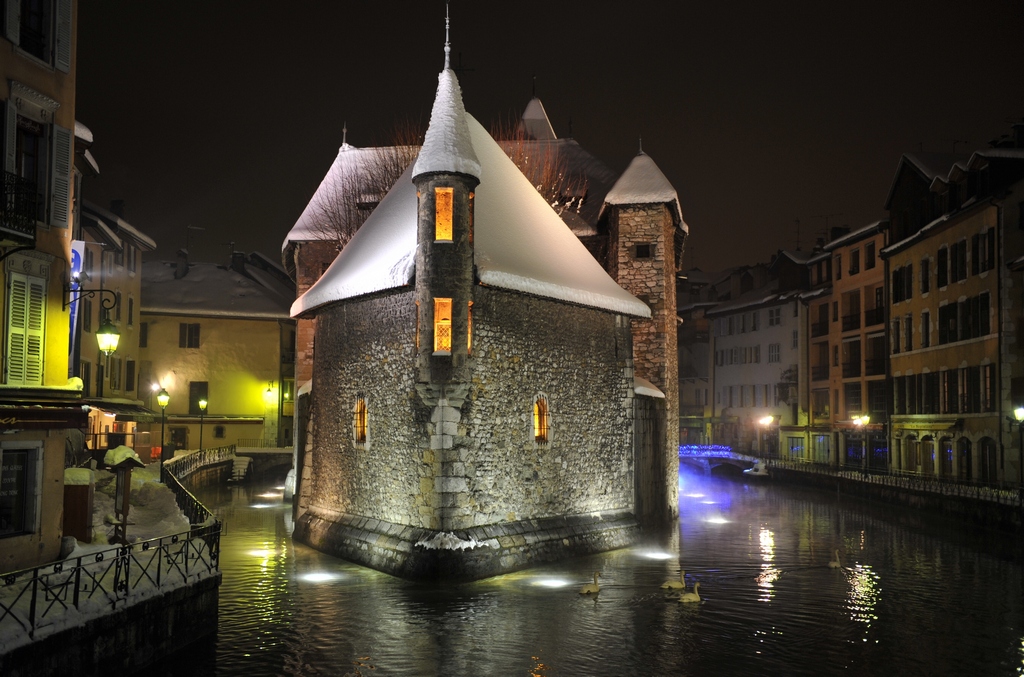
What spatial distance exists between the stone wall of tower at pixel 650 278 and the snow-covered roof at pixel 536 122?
669 inches

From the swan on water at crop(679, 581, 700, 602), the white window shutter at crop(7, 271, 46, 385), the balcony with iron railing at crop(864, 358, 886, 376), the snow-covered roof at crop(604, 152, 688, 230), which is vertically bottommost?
the swan on water at crop(679, 581, 700, 602)

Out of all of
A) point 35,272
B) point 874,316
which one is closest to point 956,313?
point 874,316

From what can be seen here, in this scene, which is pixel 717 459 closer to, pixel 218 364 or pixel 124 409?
pixel 218 364

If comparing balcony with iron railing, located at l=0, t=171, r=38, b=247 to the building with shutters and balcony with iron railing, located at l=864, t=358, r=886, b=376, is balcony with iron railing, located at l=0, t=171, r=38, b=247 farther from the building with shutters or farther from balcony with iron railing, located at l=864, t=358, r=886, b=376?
balcony with iron railing, located at l=864, t=358, r=886, b=376

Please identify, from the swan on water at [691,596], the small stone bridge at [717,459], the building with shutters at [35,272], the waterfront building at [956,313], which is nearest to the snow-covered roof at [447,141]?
the building with shutters at [35,272]

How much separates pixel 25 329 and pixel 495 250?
391 inches

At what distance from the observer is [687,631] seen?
1598 centimetres

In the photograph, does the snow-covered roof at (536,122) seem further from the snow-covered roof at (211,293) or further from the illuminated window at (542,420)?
the illuminated window at (542,420)

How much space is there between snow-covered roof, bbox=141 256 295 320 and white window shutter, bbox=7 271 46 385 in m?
39.3

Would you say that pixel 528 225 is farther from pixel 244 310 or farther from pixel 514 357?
pixel 244 310

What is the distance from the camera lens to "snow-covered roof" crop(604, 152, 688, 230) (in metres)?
29.4

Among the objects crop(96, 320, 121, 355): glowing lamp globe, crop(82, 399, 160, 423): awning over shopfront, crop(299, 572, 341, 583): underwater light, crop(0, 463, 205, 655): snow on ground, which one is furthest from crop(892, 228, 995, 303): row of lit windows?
crop(82, 399, 160, 423): awning over shopfront

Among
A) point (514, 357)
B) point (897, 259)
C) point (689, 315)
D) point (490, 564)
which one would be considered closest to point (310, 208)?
point (514, 357)

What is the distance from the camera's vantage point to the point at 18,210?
14711mm
